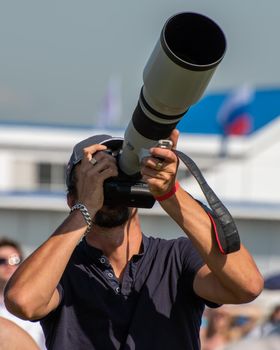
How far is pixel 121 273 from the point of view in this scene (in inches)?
128

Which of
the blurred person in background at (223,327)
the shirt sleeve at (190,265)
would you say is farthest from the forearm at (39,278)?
the blurred person in background at (223,327)

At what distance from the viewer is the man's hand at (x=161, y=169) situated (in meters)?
2.85

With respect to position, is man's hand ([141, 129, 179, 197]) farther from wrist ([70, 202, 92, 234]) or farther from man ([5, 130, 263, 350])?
wrist ([70, 202, 92, 234])

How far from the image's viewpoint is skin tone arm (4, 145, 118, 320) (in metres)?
3.01

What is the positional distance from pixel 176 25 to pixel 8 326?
0.97m

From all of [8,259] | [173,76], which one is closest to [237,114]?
[8,259]

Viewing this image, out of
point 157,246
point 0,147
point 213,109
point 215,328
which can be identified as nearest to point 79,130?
point 0,147

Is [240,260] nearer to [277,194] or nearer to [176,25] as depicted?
[176,25]

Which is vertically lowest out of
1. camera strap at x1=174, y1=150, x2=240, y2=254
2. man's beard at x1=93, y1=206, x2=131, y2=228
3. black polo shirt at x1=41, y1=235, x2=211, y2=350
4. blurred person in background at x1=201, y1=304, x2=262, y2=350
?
blurred person in background at x1=201, y1=304, x2=262, y2=350

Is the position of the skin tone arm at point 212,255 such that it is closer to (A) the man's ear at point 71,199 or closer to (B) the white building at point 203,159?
(A) the man's ear at point 71,199

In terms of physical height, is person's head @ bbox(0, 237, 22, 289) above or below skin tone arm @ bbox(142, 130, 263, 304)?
below

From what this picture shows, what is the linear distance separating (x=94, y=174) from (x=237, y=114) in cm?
2760

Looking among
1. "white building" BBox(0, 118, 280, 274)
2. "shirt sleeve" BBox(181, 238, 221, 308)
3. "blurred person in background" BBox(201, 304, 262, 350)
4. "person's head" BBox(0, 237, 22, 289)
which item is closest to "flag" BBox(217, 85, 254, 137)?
"white building" BBox(0, 118, 280, 274)

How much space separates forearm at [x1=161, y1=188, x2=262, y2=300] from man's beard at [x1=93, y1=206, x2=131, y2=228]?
9.1 inches
